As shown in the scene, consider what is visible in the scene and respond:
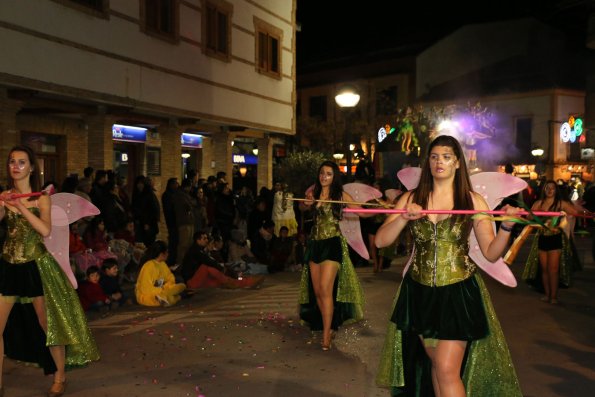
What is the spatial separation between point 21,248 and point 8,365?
1679mm

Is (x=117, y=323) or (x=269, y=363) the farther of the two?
(x=117, y=323)

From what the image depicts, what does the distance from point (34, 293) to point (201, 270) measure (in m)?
5.05

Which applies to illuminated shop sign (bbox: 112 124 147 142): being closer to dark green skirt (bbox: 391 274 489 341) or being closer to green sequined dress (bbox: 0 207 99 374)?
green sequined dress (bbox: 0 207 99 374)

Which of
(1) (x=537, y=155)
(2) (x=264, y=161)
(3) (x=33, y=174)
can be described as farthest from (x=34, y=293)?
(1) (x=537, y=155)

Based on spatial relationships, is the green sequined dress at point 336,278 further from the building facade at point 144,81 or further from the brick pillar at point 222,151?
the brick pillar at point 222,151

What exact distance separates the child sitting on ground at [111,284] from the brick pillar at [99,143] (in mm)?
5303

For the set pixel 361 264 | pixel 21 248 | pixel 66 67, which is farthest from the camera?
pixel 361 264

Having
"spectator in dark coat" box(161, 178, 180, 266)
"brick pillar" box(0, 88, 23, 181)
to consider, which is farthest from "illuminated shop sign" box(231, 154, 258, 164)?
"brick pillar" box(0, 88, 23, 181)

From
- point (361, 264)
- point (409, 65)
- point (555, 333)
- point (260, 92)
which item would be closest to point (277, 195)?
point (361, 264)

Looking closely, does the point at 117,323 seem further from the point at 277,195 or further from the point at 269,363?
the point at 277,195

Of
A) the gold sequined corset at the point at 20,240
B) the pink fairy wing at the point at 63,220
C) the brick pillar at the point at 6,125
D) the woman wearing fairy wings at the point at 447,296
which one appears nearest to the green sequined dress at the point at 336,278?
the pink fairy wing at the point at 63,220

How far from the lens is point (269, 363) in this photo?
6.08m

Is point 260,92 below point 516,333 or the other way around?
the other way around

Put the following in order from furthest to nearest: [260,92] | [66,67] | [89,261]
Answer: [260,92] → [66,67] → [89,261]
